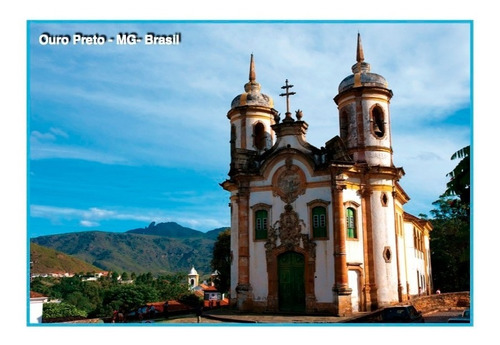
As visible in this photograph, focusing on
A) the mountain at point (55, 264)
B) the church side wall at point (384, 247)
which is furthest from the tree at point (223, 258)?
the mountain at point (55, 264)

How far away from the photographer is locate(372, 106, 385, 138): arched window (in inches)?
883

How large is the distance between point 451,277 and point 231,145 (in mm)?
19420

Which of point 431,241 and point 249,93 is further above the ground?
point 249,93

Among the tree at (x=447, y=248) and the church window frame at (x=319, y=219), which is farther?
the tree at (x=447, y=248)

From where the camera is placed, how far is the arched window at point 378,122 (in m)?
22.4

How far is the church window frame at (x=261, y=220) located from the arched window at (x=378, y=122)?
5.61m

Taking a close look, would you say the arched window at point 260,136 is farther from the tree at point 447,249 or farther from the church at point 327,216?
the tree at point 447,249

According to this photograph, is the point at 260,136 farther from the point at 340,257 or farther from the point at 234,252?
the point at 340,257

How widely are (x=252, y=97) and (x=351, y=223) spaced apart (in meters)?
8.19

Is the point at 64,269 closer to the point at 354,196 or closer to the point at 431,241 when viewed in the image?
the point at 431,241

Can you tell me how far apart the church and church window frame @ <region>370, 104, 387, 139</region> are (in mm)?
47

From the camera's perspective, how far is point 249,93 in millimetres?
25656

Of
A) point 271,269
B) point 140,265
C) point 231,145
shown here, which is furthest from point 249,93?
point 140,265

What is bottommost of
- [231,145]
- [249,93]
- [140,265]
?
[140,265]
